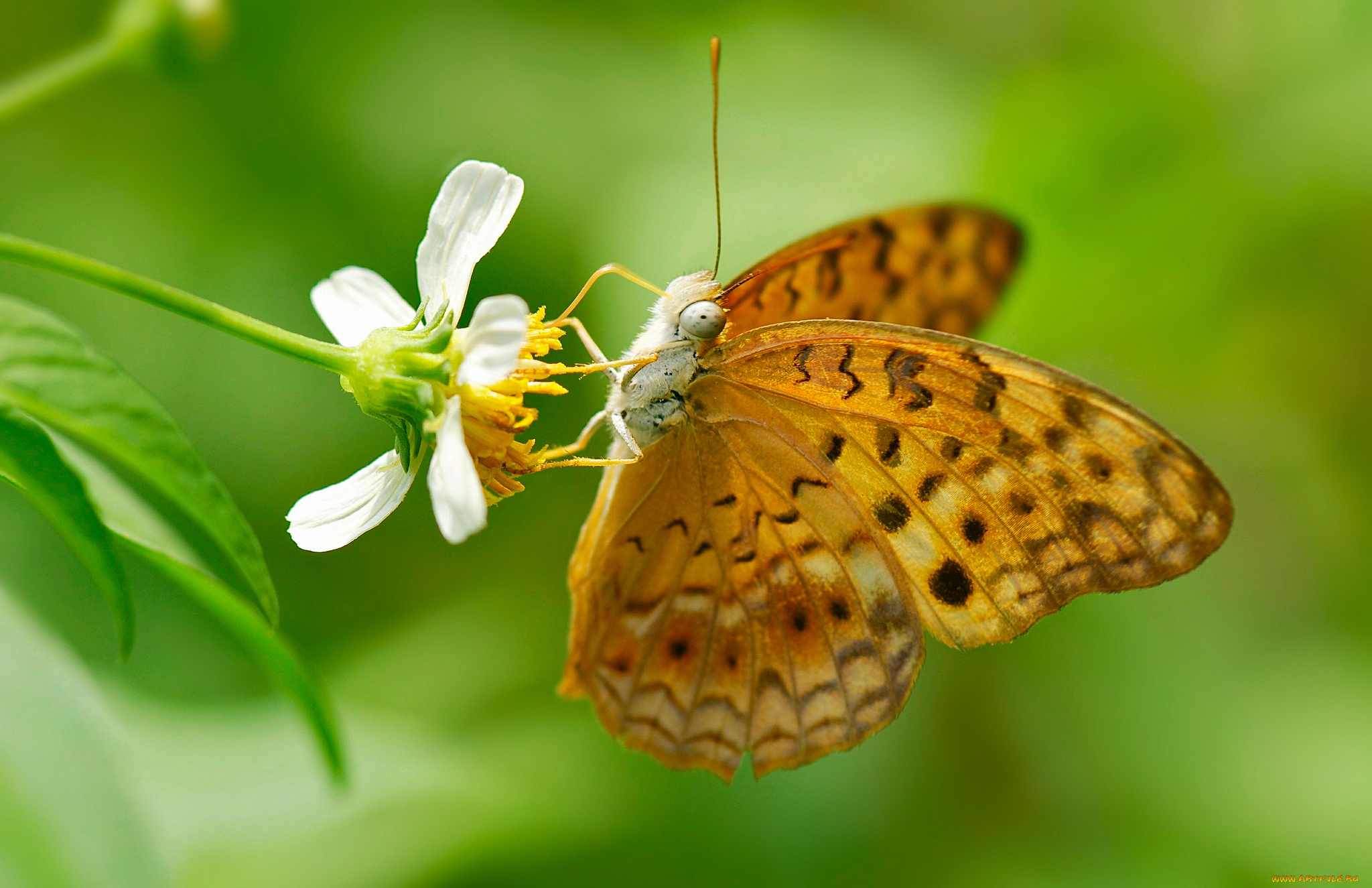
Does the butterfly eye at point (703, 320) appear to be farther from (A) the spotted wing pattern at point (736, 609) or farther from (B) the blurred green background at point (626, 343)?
(B) the blurred green background at point (626, 343)

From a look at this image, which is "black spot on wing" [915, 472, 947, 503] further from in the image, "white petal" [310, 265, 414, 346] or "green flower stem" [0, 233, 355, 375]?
Answer: "green flower stem" [0, 233, 355, 375]

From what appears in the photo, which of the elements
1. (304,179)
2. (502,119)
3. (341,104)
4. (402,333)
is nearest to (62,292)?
(304,179)

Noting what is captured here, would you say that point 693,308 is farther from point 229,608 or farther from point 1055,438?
point 229,608

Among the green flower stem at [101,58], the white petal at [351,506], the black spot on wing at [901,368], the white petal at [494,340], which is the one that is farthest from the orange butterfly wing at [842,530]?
the green flower stem at [101,58]

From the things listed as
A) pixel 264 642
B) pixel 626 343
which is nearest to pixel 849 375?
pixel 626 343

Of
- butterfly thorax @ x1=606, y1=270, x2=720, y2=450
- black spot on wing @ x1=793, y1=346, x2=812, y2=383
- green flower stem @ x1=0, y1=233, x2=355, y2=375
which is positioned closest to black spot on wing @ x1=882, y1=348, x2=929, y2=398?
black spot on wing @ x1=793, y1=346, x2=812, y2=383

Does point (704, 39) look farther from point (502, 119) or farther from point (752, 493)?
point (752, 493)

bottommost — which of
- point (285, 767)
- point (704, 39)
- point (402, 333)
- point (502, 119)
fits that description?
point (285, 767)
